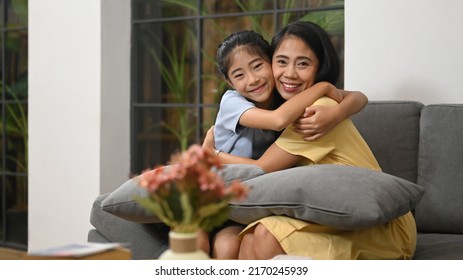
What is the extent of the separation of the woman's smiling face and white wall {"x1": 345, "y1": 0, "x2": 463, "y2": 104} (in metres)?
0.58

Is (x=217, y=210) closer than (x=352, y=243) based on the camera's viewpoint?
Yes

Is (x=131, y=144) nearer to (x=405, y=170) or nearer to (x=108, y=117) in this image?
Result: (x=108, y=117)

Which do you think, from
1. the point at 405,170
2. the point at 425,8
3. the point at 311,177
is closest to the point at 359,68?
the point at 425,8

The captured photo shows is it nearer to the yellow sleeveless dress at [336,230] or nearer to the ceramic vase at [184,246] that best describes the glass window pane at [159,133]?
the yellow sleeveless dress at [336,230]

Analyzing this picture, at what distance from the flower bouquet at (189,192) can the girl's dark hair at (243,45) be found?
1.01 meters

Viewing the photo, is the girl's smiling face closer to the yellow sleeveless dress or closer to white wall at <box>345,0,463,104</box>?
the yellow sleeveless dress

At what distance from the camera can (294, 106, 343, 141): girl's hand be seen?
197 cm

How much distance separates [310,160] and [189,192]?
913 millimetres

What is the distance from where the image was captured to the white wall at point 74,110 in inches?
136

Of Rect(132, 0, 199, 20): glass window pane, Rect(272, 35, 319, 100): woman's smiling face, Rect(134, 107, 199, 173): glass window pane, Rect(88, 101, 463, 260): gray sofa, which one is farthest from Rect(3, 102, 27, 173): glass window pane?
Rect(272, 35, 319, 100): woman's smiling face

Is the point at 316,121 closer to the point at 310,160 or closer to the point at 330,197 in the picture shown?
the point at 310,160

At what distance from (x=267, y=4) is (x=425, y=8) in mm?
963

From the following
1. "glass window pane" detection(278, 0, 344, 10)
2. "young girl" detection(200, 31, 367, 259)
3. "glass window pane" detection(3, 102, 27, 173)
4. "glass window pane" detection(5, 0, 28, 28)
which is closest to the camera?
"young girl" detection(200, 31, 367, 259)

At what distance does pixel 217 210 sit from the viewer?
1229 millimetres
